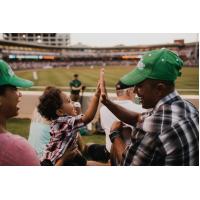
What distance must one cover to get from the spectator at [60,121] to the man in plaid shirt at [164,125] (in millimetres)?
670

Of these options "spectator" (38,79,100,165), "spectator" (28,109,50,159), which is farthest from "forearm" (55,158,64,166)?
"spectator" (28,109,50,159)

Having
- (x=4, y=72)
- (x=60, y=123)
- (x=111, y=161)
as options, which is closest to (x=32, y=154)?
(x=4, y=72)

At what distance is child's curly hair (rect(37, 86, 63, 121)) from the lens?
2.38 metres

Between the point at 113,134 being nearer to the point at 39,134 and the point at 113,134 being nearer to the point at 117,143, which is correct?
the point at 117,143

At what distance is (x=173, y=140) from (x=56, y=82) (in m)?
1.88

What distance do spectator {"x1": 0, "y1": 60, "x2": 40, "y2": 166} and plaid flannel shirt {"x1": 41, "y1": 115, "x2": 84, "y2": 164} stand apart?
70cm

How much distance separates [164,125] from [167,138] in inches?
2.7

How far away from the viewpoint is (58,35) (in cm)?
282

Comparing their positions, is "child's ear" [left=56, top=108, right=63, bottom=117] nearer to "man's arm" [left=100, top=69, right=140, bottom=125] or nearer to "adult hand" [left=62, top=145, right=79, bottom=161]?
"adult hand" [left=62, top=145, right=79, bottom=161]

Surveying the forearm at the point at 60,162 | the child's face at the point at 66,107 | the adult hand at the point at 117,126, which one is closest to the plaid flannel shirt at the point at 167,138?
the adult hand at the point at 117,126

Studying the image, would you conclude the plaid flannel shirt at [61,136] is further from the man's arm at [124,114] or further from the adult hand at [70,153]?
the man's arm at [124,114]

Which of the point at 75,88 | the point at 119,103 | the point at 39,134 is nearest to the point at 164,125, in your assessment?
the point at 119,103

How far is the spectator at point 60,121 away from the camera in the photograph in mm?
2322

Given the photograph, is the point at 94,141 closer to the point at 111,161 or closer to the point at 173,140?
the point at 111,161
